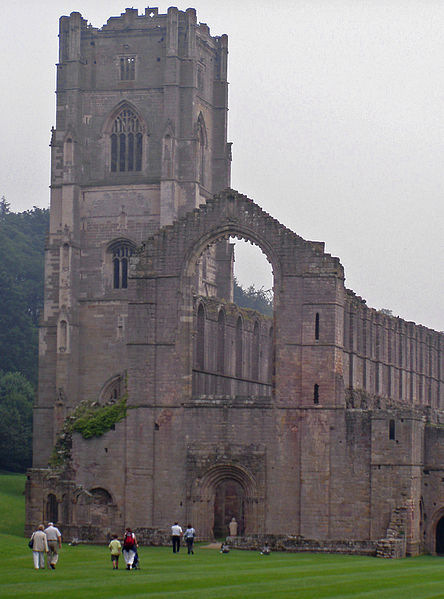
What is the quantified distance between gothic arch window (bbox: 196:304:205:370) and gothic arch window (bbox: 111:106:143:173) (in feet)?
71.8

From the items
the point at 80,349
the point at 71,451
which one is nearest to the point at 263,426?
the point at 71,451

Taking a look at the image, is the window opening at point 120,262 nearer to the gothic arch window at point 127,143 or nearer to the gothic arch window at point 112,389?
the gothic arch window at point 127,143

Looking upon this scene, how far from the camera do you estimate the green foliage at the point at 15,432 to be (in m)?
91.9

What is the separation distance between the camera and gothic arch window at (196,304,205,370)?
67.9 meters

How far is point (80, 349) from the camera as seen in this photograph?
89500 mm

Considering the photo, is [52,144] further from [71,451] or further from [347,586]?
[347,586]

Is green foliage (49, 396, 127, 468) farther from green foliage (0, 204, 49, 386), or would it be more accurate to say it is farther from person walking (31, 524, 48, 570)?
green foliage (0, 204, 49, 386)

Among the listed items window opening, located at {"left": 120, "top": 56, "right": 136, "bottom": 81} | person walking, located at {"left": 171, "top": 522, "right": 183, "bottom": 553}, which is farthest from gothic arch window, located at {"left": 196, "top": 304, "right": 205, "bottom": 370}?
window opening, located at {"left": 120, "top": 56, "right": 136, "bottom": 81}

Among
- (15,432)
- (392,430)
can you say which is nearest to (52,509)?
(392,430)

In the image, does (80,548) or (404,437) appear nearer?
(80,548)

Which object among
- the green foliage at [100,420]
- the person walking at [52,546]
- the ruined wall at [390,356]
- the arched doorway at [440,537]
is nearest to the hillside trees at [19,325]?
the ruined wall at [390,356]

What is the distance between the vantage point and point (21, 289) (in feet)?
376

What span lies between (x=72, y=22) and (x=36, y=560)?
55.2 m

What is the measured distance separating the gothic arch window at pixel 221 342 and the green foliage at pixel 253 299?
87.6m
